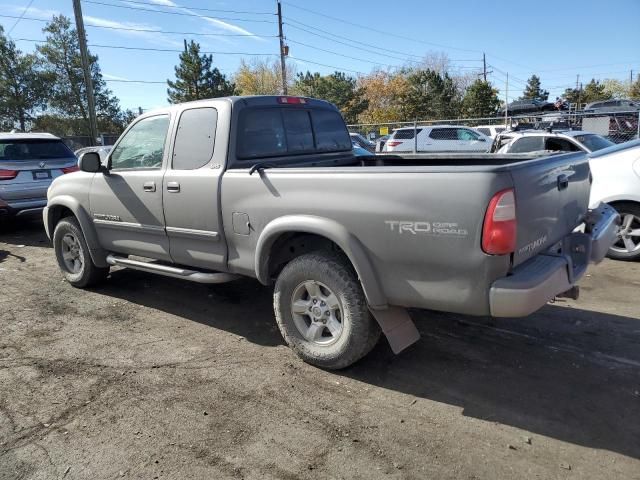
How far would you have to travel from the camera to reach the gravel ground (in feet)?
8.90

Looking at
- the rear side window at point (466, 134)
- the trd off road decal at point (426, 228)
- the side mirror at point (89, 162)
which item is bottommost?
the trd off road decal at point (426, 228)

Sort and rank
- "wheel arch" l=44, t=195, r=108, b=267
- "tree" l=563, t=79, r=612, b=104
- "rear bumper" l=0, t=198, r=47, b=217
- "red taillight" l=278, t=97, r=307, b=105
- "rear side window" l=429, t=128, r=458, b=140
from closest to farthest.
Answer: "red taillight" l=278, t=97, r=307, b=105, "wheel arch" l=44, t=195, r=108, b=267, "rear bumper" l=0, t=198, r=47, b=217, "rear side window" l=429, t=128, r=458, b=140, "tree" l=563, t=79, r=612, b=104

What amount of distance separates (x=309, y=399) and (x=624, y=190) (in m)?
5.09

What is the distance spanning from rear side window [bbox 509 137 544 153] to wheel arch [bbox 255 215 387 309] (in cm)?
770

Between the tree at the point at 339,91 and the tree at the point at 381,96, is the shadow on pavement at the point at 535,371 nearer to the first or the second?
the tree at the point at 339,91

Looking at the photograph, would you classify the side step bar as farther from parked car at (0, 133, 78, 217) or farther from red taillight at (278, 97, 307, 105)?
parked car at (0, 133, 78, 217)

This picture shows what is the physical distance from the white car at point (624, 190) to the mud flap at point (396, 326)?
12.9ft

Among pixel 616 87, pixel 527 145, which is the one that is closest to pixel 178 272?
pixel 527 145

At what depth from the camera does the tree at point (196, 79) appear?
141ft

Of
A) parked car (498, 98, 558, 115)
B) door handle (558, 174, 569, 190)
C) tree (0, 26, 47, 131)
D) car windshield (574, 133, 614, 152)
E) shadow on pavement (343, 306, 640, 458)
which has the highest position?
tree (0, 26, 47, 131)

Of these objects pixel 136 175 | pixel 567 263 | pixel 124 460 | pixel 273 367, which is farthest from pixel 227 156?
pixel 567 263

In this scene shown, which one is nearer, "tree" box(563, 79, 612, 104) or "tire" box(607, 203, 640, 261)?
"tire" box(607, 203, 640, 261)

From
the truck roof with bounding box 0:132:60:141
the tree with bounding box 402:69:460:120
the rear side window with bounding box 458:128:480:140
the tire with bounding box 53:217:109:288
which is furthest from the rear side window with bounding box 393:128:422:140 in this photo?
the tree with bounding box 402:69:460:120

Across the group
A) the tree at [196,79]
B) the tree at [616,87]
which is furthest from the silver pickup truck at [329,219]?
the tree at [616,87]
